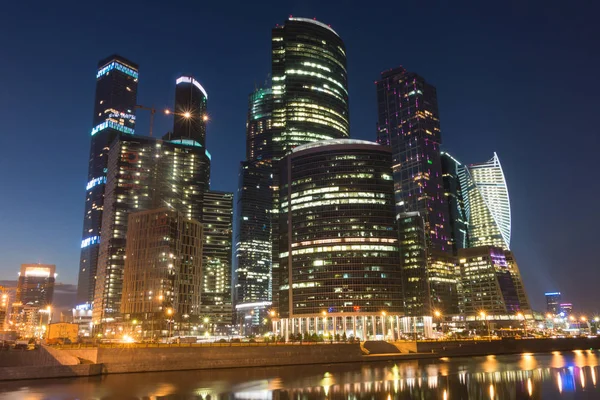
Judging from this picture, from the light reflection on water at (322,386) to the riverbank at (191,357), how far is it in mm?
3649

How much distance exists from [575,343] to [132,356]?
489 ft

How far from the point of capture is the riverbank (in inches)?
2763

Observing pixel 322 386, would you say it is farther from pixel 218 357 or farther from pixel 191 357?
pixel 218 357

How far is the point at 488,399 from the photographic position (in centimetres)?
4575

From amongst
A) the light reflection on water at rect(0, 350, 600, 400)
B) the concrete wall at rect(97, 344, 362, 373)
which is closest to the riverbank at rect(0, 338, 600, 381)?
the concrete wall at rect(97, 344, 362, 373)

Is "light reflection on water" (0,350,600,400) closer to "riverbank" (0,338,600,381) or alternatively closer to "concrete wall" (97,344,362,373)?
"riverbank" (0,338,600,381)

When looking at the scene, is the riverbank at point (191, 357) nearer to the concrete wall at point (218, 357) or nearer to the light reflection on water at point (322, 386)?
the concrete wall at point (218, 357)

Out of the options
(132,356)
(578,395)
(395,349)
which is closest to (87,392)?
(132,356)

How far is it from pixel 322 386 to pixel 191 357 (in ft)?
108

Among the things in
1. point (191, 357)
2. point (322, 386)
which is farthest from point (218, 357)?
point (322, 386)

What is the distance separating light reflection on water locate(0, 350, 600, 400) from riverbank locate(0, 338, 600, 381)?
144 inches

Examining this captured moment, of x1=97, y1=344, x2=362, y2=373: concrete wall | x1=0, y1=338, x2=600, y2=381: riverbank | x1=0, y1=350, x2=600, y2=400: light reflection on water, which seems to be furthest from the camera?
x1=97, y1=344, x2=362, y2=373: concrete wall

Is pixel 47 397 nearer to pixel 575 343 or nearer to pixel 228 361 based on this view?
pixel 228 361

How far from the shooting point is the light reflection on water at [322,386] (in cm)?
4972
